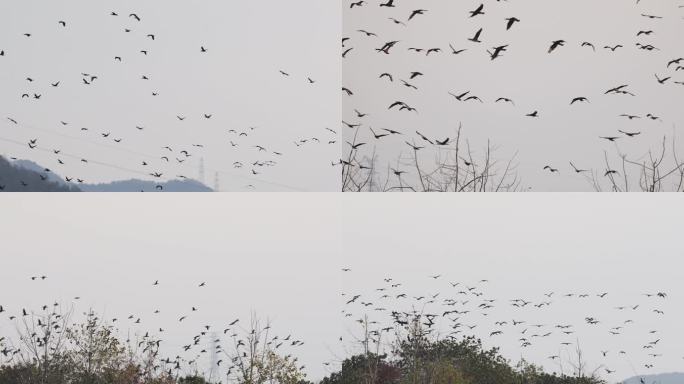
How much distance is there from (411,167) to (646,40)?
566cm

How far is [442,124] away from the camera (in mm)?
22062

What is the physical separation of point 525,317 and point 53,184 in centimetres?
2630

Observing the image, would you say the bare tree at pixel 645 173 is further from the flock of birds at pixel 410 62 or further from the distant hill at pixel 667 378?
the distant hill at pixel 667 378

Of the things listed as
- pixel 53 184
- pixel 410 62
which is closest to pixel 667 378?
pixel 410 62

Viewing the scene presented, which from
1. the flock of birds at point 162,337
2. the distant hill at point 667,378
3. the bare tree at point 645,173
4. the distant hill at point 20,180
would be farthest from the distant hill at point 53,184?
the distant hill at point 667,378

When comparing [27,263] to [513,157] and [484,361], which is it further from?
[513,157]

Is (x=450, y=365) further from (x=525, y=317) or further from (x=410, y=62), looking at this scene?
(x=410, y=62)

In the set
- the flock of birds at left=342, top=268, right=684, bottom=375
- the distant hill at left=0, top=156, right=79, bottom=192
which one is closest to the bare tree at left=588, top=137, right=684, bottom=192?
the flock of birds at left=342, top=268, right=684, bottom=375

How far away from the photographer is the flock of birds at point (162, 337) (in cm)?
2362

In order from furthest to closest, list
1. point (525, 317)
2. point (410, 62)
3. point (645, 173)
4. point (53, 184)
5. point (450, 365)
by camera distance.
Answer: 1. point (53, 184)
2. point (525, 317)
3. point (450, 365)
4. point (410, 62)
5. point (645, 173)

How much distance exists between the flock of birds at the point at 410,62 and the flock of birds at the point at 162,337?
5353 mm

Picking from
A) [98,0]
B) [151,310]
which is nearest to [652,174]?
[151,310]

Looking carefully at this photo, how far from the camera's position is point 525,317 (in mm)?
26578

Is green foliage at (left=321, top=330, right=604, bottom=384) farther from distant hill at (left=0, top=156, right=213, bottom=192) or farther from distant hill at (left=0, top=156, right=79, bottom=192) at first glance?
distant hill at (left=0, top=156, right=79, bottom=192)
